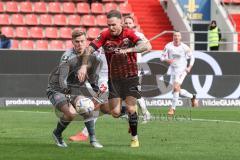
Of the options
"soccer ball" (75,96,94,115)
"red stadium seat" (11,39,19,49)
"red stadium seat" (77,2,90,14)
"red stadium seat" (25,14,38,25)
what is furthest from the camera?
"red stadium seat" (77,2,90,14)

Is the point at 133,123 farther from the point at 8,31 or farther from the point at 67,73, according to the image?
the point at 8,31

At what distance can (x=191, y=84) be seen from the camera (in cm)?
2836

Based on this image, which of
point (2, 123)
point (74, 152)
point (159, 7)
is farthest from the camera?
point (159, 7)

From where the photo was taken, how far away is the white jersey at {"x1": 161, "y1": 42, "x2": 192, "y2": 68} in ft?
78.8

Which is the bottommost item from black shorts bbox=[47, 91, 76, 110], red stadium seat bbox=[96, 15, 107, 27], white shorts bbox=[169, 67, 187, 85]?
white shorts bbox=[169, 67, 187, 85]

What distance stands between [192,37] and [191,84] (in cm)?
471

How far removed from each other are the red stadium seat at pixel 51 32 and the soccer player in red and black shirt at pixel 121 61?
18.7 meters

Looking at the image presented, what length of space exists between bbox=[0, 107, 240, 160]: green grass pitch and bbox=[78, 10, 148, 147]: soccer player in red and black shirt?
0.65m

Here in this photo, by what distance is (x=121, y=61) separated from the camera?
13430 millimetres

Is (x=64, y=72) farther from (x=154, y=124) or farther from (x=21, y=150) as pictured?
(x=154, y=124)

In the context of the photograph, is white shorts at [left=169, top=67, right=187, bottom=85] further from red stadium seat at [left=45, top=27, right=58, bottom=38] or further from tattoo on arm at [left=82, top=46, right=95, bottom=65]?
tattoo on arm at [left=82, top=46, right=95, bottom=65]

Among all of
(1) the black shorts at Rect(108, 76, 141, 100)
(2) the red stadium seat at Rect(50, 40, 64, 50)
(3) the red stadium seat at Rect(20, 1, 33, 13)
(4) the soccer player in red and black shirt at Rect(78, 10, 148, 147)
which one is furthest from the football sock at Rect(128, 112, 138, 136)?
(3) the red stadium seat at Rect(20, 1, 33, 13)

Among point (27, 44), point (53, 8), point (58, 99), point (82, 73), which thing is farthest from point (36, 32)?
point (82, 73)

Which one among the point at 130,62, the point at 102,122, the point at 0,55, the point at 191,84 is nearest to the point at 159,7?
the point at 191,84
